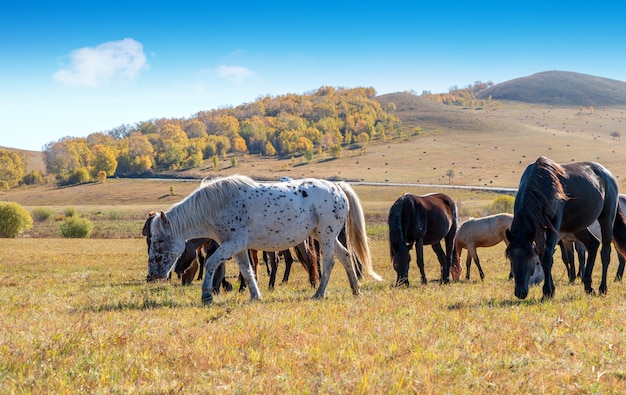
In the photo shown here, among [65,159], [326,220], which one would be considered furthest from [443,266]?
[65,159]

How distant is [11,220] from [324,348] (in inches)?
2177

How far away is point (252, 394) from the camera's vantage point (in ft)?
14.2

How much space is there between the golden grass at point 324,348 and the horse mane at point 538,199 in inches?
54.3

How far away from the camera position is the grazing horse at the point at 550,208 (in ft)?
30.9

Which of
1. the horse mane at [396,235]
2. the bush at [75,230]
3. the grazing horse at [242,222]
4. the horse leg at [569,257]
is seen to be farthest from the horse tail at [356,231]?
the bush at [75,230]

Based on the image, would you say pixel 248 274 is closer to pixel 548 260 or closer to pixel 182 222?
pixel 182 222

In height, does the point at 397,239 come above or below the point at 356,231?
below

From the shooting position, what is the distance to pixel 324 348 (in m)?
5.65

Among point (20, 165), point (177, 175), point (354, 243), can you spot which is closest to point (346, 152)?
point (177, 175)

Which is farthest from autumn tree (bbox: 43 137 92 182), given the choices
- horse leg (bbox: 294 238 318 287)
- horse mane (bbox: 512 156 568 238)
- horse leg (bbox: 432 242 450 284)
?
horse mane (bbox: 512 156 568 238)

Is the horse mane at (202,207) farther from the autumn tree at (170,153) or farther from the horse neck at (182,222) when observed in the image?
the autumn tree at (170,153)

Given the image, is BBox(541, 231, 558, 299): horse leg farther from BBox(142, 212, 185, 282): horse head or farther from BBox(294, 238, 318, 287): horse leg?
BBox(142, 212, 185, 282): horse head

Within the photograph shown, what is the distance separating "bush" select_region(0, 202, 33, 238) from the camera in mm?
52156

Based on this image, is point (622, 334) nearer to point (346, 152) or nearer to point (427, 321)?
point (427, 321)
